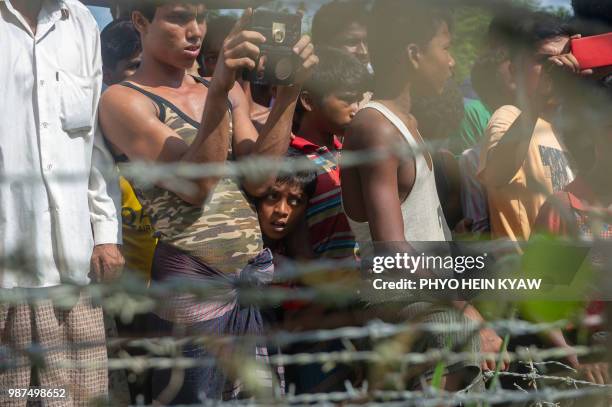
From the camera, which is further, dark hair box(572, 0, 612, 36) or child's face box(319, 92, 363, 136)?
child's face box(319, 92, 363, 136)

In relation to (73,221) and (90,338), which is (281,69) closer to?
(73,221)

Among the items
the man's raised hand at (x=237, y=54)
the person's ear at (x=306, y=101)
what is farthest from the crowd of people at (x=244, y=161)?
the person's ear at (x=306, y=101)

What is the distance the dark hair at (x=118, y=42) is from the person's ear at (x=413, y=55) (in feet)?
2.67

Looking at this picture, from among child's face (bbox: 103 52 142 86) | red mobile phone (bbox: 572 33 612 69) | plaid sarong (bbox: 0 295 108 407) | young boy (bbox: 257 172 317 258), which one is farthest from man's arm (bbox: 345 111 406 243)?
child's face (bbox: 103 52 142 86)

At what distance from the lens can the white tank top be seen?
2609 millimetres

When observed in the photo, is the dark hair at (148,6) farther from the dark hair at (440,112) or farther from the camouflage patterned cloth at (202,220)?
the dark hair at (440,112)

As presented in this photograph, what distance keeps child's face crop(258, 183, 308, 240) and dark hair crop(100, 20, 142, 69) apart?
63 centimetres

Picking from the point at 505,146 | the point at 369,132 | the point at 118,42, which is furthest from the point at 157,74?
the point at 505,146

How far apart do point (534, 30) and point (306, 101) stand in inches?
37.3

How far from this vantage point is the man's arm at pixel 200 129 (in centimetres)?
238

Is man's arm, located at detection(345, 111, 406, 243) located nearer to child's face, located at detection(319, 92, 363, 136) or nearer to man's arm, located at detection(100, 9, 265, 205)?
man's arm, located at detection(100, 9, 265, 205)

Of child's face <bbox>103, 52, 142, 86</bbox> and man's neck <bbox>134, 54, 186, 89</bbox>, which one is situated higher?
man's neck <bbox>134, 54, 186, 89</bbox>

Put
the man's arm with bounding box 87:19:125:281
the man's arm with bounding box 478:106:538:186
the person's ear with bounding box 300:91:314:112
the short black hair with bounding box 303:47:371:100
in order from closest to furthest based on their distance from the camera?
the man's arm with bounding box 478:106:538:186
the man's arm with bounding box 87:19:125:281
the short black hair with bounding box 303:47:371:100
the person's ear with bounding box 300:91:314:112

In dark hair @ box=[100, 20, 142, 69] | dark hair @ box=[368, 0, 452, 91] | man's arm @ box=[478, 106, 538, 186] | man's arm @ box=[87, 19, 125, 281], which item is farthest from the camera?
dark hair @ box=[100, 20, 142, 69]
